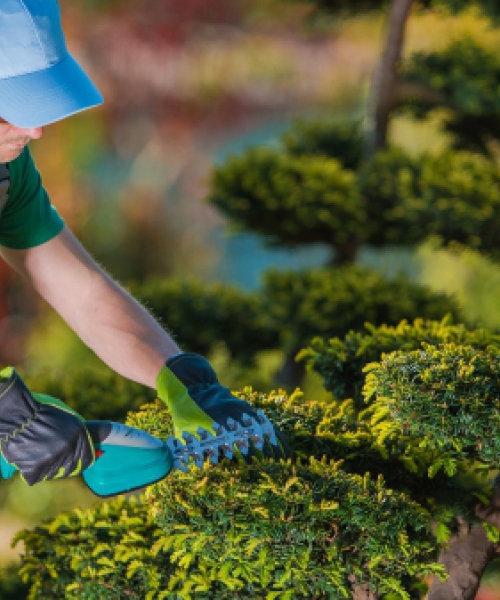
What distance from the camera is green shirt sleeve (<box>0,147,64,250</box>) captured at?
164cm

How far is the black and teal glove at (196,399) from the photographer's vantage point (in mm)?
1439

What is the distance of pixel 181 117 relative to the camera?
28.4ft

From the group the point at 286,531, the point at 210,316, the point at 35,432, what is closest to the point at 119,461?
the point at 35,432

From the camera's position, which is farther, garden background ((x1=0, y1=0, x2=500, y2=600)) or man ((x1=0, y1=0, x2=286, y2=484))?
garden background ((x1=0, y1=0, x2=500, y2=600))

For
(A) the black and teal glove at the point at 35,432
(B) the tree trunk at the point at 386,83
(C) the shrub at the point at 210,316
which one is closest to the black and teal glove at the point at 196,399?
(A) the black and teal glove at the point at 35,432

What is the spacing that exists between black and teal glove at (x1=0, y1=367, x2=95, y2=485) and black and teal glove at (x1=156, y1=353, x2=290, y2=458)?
223 mm

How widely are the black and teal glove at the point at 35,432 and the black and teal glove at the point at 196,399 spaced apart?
0.22 metres

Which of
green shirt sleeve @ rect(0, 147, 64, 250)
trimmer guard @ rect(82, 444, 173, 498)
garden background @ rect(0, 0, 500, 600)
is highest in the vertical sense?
green shirt sleeve @ rect(0, 147, 64, 250)

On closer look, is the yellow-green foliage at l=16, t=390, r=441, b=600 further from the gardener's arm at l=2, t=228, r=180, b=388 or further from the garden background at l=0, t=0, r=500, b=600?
the garden background at l=0, t=0, r=500, b=600

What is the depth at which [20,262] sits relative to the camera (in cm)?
169

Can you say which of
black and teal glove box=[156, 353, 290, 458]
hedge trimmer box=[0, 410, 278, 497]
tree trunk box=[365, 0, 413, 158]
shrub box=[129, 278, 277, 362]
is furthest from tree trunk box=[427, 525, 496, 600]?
tree trunk box=[365, 0, 413, 158]

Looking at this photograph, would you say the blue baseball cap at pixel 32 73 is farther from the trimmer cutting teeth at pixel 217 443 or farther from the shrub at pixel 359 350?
the shrub at pixel 359 350

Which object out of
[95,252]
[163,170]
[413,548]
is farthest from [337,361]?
[163,170]

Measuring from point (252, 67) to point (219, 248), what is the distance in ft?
6.22
